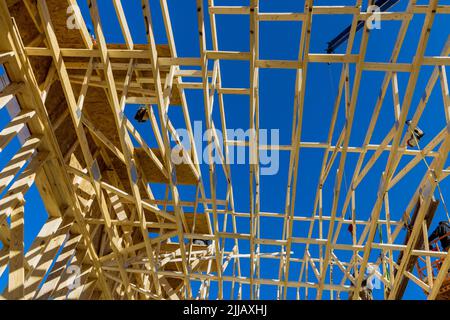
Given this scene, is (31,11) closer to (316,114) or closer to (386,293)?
(316,114)

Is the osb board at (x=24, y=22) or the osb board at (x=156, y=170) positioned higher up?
the osb board at (x=24, y=22)

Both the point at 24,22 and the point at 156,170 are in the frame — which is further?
the point at 156,170

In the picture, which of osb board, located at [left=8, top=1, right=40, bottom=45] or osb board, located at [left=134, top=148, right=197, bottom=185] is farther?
osb board, located at [left=134, top=148, right=197, bottom=185]

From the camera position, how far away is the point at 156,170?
9.79m

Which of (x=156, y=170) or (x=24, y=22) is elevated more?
(x=24, y=22)

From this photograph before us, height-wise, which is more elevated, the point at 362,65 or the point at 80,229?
the point at 362,65

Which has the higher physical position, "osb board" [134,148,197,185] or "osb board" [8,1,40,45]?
"osb board" [8,1,40,45]

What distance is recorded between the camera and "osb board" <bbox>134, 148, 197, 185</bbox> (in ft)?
30.2

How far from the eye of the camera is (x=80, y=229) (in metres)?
8.37

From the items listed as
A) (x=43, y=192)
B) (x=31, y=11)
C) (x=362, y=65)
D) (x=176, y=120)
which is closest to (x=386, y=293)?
(x=362, y=65)

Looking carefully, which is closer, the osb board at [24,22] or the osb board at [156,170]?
the osb board at [24,22]

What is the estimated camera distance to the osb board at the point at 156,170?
9202 mm
